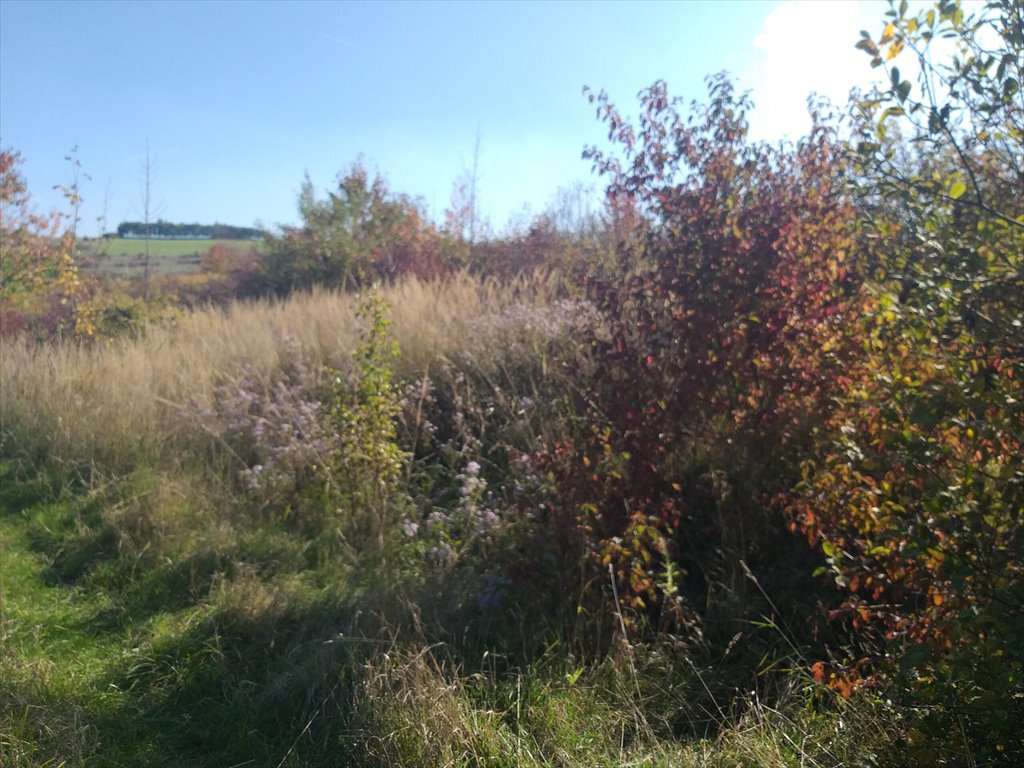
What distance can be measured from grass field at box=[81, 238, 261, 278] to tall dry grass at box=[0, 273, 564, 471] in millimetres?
6690

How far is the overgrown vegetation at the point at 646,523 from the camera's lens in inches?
126

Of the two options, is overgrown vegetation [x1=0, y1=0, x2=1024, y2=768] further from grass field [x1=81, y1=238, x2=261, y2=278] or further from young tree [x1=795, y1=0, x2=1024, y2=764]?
grass field [x1=81, y1=238, x2=261, y2=278]

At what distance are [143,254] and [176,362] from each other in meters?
16.3

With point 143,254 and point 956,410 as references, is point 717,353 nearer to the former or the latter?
point 956,410

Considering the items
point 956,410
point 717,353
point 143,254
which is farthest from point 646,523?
point 143,254

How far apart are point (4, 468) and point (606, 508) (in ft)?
20.8

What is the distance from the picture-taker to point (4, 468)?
7.97 meters

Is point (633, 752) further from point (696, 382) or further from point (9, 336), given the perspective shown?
point (9, 336)

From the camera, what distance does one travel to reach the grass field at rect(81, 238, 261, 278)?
1706cm

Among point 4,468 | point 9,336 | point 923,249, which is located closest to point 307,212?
point 9,336

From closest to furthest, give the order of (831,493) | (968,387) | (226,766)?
(968,387), (226,766), (831,493)

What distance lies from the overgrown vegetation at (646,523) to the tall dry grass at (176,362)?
0.75ft

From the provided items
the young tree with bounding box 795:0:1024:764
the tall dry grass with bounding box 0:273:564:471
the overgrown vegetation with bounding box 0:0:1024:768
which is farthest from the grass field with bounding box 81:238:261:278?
the young tree with bounding box 795:0:1024:764

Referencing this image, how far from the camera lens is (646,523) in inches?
180
